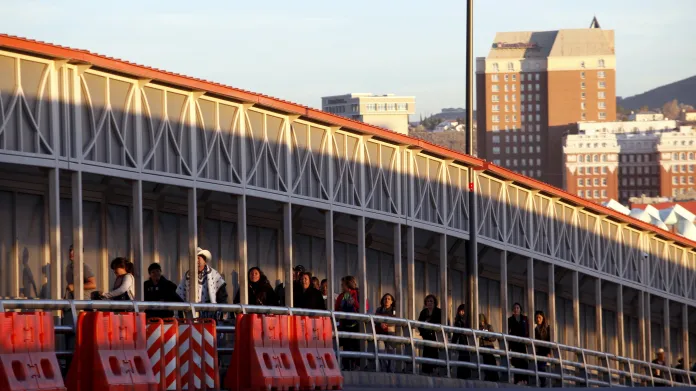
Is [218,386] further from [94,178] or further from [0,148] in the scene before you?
[94,178]

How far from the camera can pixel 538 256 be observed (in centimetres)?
4288

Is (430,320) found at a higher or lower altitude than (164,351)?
lower

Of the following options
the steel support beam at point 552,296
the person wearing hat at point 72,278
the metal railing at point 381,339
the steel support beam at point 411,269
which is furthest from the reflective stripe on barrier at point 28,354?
the steel support beam at point 552,296

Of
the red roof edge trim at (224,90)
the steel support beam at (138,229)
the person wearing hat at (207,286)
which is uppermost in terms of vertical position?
the red roof edge trim at (224,90)

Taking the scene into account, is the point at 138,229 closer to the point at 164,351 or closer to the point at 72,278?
the point at 72,278

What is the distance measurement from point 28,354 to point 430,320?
37.5 ft

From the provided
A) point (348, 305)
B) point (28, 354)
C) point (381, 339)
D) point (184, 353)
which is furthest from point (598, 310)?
point (28, 354)

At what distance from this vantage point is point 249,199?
32688mm

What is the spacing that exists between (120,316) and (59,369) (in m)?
1.23

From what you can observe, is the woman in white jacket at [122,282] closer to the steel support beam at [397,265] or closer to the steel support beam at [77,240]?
the steel support beam at [77,240]

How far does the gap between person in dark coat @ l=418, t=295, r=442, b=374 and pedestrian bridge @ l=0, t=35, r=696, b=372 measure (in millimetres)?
3724

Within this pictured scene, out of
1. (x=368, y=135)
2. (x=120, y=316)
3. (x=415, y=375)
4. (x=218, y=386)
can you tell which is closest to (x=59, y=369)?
(x=120, y=316)

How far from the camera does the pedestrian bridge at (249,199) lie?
2469cm

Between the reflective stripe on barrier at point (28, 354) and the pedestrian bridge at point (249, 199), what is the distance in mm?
7604
